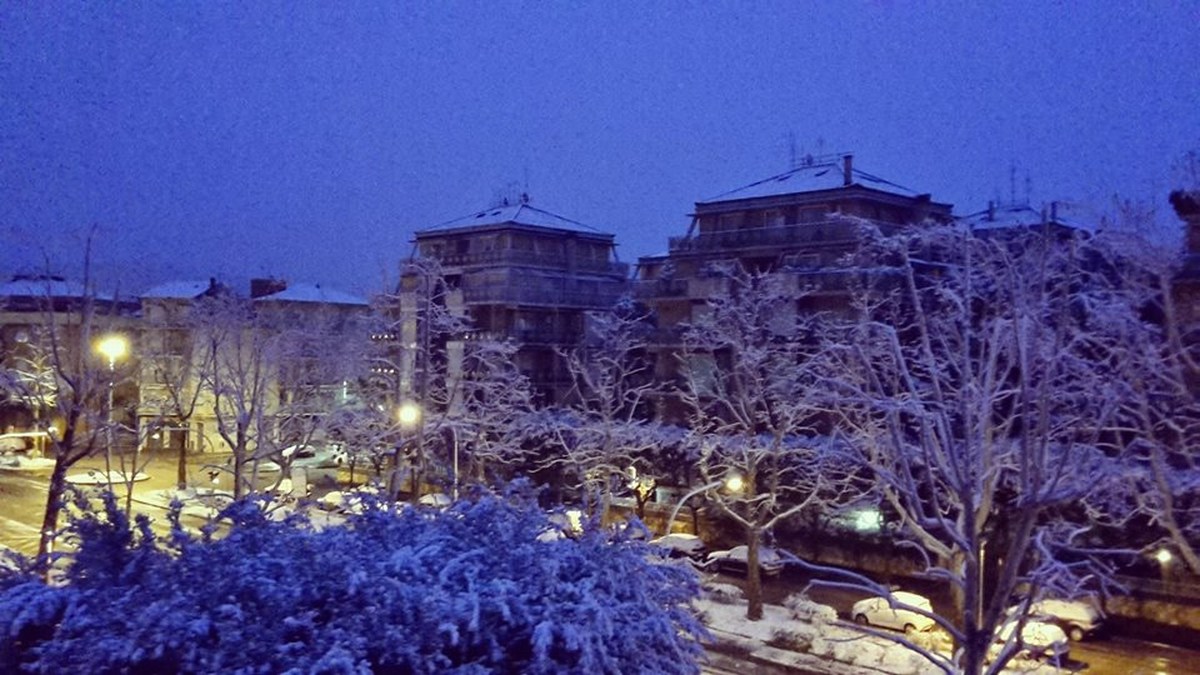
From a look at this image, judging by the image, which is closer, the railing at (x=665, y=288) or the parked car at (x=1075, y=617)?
the parked car at (x=1075, y=617)

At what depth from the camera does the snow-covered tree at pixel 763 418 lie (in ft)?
68.9

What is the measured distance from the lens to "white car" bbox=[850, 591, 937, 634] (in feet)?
62.9

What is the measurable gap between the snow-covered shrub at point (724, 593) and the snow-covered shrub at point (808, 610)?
1354mm

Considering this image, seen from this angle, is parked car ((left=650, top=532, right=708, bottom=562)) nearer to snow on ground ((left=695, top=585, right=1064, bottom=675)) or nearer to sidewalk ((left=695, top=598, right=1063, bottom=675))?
snow on ground ((left=695, top=585, right=1064, bottom=675))

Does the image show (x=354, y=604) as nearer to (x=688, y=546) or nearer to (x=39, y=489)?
(x=688, y=546)

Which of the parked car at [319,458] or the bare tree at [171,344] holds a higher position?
the bare tree at [171,344]

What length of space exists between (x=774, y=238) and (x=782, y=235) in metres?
0.36

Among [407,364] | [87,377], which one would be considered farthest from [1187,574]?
[87,377]

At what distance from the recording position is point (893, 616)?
64.6 feet

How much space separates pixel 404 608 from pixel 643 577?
238cm

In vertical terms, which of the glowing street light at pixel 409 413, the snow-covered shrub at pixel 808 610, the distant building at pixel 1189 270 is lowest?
the snow-covered shrub at pixel 808 610

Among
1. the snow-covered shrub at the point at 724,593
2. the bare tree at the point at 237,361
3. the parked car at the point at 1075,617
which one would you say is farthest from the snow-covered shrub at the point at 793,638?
the bare tree at the point at 237,361

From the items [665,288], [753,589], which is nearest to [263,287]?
[665,288]

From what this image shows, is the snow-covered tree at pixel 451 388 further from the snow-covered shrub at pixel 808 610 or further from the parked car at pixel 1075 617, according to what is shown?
the parked car at pixel 1075 617
